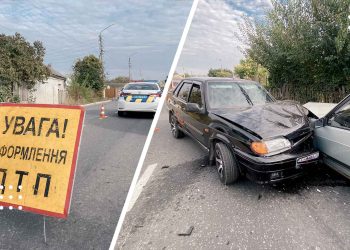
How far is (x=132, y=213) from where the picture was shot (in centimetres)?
315

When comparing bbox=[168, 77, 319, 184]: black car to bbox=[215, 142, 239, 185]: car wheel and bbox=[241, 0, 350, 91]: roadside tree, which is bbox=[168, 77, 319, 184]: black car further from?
bbox=[241, 0, 350, 91]: roadside tree

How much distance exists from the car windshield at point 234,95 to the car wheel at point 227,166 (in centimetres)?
89

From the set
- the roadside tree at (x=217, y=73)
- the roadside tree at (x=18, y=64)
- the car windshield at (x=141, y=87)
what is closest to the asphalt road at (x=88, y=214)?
the roadside tree at (x=217, y=73)

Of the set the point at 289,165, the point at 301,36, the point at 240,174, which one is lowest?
the point at 240,174

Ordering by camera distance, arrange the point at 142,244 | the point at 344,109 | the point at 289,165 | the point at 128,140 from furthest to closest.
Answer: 1. the point at 128,140
2. the point at 344,109
3. the point at 289,165
4. the point at 142,244

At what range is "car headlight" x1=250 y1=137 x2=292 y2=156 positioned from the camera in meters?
3.14

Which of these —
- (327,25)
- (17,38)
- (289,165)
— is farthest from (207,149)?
(17,38)

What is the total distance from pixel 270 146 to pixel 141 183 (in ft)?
6.02

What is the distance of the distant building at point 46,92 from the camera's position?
14.9 metres

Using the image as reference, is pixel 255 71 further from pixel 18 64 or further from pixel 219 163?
pixel 219 163

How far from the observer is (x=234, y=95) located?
4.58m

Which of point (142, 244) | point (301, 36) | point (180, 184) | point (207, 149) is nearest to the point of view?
point (142, 244)

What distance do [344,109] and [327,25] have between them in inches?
264

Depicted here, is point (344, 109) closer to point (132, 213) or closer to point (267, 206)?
point (267, 206)
